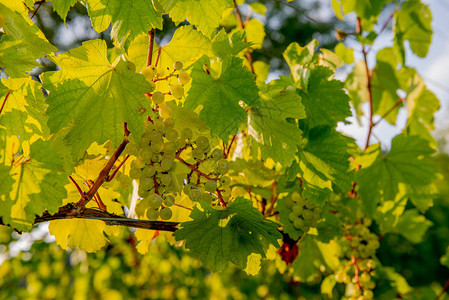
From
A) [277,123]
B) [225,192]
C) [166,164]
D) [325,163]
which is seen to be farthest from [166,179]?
[325,163]

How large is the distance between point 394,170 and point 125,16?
983 millimetres

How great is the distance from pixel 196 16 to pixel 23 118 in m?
0.37

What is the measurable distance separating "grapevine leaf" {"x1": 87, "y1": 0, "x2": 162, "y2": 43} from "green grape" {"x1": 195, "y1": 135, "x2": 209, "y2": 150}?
220 mm

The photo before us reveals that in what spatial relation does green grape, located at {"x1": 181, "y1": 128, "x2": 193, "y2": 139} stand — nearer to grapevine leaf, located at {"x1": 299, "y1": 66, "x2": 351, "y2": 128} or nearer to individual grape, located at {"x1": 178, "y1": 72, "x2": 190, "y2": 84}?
individual grape, located at {"x1": 178, "y1": 72, "x2": 190, "y2": 84}

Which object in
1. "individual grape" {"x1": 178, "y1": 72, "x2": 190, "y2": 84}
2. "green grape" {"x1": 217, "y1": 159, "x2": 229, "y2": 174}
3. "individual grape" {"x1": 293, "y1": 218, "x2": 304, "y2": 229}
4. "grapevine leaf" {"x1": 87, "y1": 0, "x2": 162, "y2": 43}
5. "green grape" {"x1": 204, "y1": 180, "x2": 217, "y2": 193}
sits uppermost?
"grapevine leaf" {"x1": 87, "y1": 0, "x2": 162, "y2": 43}

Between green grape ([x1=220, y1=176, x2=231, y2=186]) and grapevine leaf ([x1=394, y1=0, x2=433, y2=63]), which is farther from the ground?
grapevine leaf ([x1=394, y1=0, x2=433, y2=63])

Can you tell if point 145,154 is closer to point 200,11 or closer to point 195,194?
point 195,194

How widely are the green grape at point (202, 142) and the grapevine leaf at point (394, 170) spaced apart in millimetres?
651

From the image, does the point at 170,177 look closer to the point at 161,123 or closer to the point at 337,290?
the point at 161,123

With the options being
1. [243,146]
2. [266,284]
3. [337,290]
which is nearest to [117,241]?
[266,284]

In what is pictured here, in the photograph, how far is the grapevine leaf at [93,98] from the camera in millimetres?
665

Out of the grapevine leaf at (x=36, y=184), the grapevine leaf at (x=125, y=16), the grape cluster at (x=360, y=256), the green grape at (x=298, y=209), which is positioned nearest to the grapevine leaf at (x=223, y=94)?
the grapevine leaf at (x=125, y=16)

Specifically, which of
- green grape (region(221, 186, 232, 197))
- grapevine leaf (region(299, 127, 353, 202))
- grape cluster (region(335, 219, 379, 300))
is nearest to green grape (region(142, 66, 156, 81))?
green grape (region(221, 186, 232, 197))

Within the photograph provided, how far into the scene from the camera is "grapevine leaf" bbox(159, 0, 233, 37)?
2.36ft
